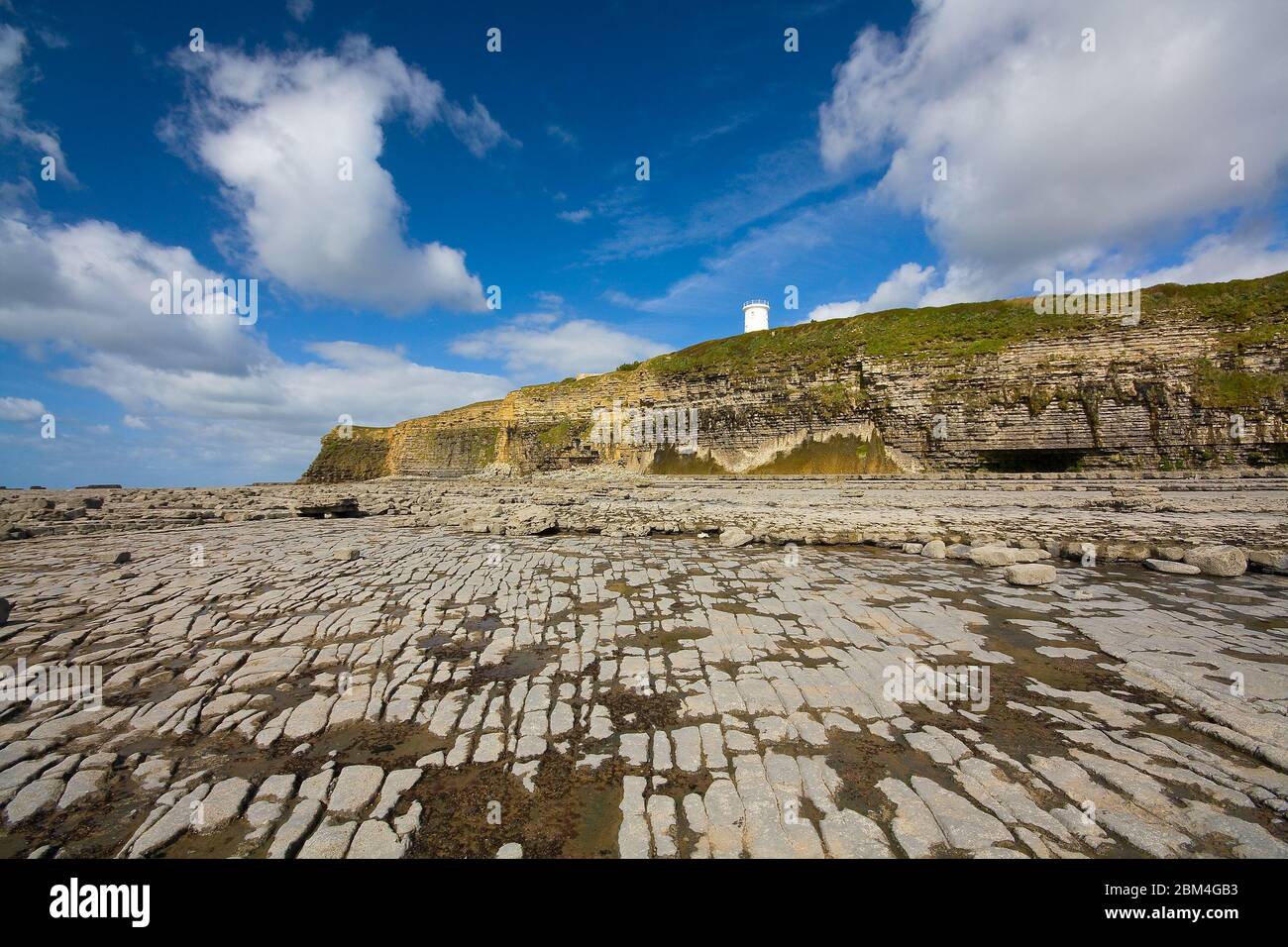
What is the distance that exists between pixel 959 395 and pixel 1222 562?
2904cm

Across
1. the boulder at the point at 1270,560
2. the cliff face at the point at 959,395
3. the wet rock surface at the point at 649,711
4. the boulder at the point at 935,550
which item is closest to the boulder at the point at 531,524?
the wet rock surface at the point at 649,711

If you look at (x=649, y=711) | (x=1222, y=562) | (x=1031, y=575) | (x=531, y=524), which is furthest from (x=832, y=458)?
(x=649, y=711)

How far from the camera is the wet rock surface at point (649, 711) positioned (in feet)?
10.5

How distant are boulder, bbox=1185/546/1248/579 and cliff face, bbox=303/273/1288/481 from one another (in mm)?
27293

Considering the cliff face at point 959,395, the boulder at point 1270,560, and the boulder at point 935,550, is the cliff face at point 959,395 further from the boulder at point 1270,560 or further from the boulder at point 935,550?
the boulder at point 935,550

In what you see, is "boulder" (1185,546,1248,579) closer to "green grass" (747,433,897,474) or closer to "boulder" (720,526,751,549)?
"boulder" (720,526,751,549)

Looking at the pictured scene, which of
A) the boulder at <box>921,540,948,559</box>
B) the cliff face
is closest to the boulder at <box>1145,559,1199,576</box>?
the boulder at <box>921,540,948,559</box>

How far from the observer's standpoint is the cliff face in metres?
29.8

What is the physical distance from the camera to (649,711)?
4719 mm
